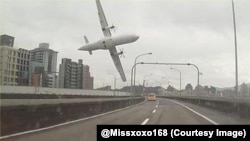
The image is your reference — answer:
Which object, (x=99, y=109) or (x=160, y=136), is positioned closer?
(x=160, y=136)

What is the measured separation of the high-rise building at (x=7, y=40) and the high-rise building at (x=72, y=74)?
31.8 m

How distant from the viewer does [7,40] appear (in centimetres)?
1859

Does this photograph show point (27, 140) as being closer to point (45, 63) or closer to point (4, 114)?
point (4, 114)

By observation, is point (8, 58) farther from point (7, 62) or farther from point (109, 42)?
point (109, 42)

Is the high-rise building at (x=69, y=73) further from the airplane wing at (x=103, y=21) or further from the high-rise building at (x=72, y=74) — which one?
the airplane wing at (x=103, y=21)

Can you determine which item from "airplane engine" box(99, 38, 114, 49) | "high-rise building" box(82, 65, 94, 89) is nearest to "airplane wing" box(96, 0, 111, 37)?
"airplane engine" box(99, 38, 114, 49)

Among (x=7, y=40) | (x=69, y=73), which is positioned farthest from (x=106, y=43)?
(x=69, y=73)

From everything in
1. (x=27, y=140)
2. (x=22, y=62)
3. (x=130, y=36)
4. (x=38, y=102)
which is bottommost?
(x=27, y=140)

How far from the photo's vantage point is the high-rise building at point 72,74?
53.6 meters

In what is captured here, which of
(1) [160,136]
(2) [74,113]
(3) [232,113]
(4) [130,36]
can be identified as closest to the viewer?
(1) [160,136]

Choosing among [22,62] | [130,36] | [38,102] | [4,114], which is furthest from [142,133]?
[130,36]

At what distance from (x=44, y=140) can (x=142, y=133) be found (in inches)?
139

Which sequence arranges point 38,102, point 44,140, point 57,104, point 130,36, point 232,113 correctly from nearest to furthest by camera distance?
point 44,140
point 38,102
point 57,104
point 232,113
point 130,36

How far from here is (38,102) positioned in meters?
17.8
